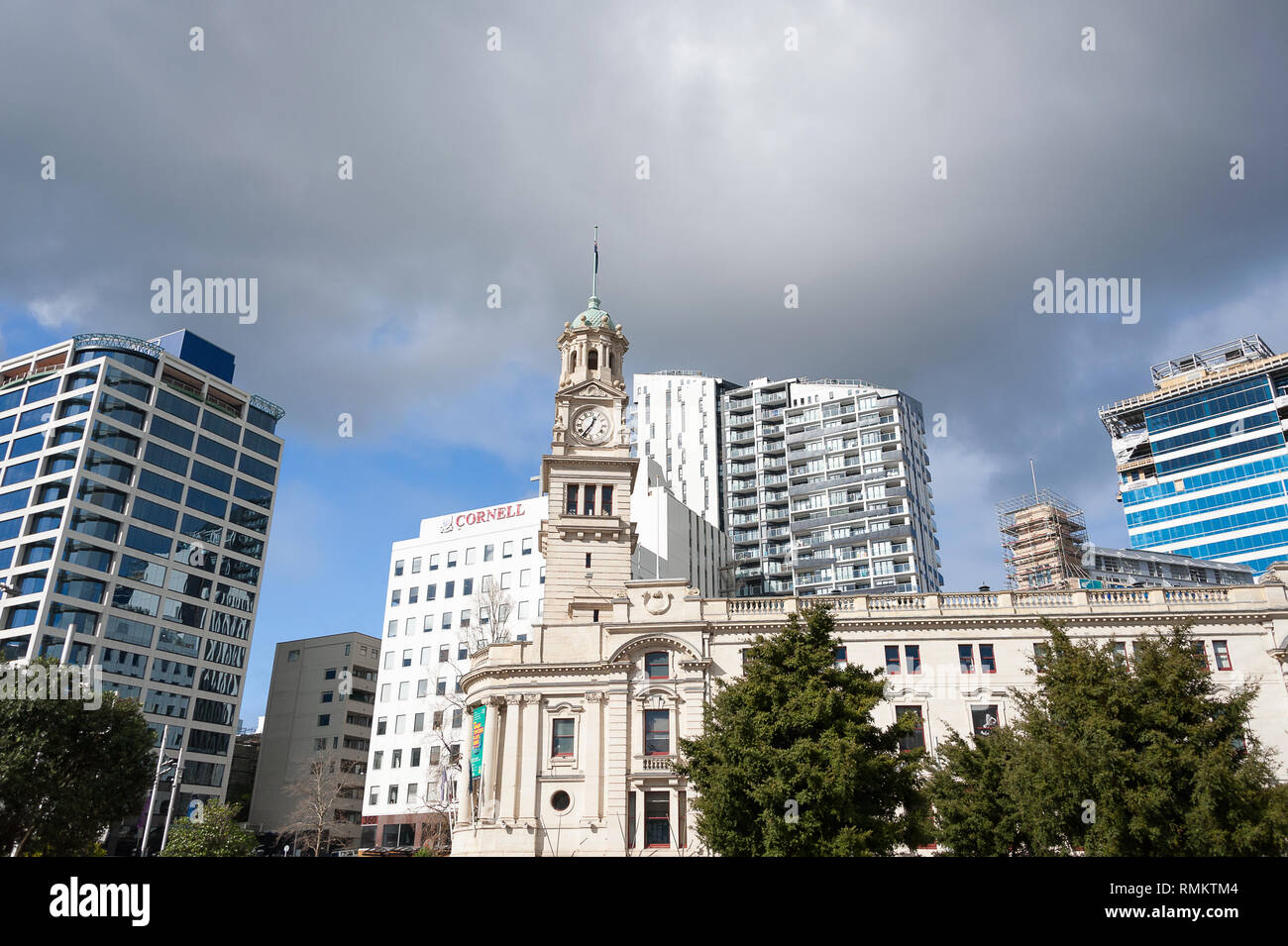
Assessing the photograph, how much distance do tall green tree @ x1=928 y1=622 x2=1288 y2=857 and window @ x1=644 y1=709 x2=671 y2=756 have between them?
2018cm

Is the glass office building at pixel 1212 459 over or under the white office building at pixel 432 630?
→ over

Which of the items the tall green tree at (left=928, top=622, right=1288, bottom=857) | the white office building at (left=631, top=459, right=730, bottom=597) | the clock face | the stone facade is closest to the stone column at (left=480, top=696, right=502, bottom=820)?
the stone facade

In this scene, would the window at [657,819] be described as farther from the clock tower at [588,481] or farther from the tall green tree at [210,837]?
the tall green tree at [210,837]

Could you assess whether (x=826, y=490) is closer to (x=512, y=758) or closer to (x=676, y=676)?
(x=676, y=676)

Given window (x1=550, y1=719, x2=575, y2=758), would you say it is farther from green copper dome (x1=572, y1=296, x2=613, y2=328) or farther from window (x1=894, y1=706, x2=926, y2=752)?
green copper dome (x1=572, y1=296, x2=613, y2=328)

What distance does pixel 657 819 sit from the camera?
4666 centimetres

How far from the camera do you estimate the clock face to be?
206ft

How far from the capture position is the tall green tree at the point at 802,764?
31.0m

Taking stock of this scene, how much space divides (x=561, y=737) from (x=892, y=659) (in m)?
18.6

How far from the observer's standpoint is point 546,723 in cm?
4934

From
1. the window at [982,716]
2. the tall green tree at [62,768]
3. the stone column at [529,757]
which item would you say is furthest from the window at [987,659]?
the tall green tree at [62,768]

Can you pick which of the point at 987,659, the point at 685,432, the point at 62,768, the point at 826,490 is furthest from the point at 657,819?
the point at 685,432

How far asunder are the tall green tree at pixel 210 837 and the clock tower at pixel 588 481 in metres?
19.8
